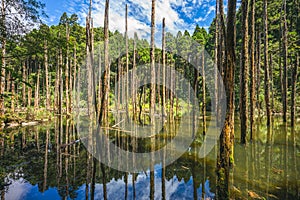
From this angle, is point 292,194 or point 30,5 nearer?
point 292,194

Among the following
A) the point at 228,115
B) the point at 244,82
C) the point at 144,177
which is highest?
the point at 244,82

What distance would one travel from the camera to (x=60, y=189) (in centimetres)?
452

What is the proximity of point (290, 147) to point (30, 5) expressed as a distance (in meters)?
12.1

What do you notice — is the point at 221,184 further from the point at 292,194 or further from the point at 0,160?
the point at 0,160

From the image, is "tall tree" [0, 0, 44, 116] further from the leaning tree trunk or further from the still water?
the leaning tree trunk

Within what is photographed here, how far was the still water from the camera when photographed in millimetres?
4332

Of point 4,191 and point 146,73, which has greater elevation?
point 146,73

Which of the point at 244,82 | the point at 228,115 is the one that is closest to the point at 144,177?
the point at 228,115

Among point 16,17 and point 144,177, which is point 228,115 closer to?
point 144,177

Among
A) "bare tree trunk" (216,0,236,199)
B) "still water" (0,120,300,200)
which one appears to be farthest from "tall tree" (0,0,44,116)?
"bare tree trunk" (216,0,236,199)

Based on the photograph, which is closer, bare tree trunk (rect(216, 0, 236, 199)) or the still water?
the still water

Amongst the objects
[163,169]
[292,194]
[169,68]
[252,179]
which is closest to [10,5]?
[163,169]

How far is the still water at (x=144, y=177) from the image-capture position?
171 inches

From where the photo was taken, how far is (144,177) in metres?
5.53
